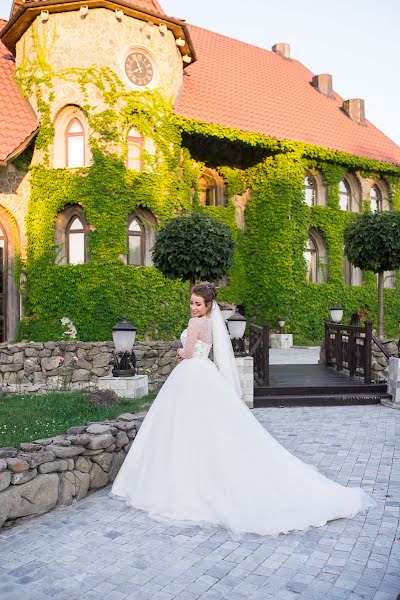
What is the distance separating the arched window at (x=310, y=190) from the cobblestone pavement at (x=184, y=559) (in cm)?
1971

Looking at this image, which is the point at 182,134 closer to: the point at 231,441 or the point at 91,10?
the point at 91,10

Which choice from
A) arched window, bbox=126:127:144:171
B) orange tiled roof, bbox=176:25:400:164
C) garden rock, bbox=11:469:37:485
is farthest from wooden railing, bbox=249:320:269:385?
orange tiled roof, bbox=176:25:400:164

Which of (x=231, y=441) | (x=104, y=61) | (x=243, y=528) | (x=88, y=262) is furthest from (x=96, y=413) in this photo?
(x=104, y=61)

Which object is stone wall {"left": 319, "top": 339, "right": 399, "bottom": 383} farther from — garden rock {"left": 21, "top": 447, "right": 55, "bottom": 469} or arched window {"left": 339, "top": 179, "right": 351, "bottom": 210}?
arched window {"left": 339, "top": 179, "right": 351, "bottom": 210}

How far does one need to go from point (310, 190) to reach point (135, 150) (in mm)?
9529

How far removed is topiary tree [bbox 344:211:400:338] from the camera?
14789mm

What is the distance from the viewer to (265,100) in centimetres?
2375

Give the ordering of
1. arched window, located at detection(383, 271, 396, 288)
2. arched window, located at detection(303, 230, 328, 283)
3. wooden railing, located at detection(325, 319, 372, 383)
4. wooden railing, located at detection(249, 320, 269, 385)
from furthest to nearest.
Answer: arched window, located at detection(383, 271, 396, 288) → arched window, located at detection(303, 230, 328, 283) → wooden railing, located at detection(325, 319, 372, 383) → wooden railing, located at detection(249, 320, 269, 385)

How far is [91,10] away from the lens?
651 inches

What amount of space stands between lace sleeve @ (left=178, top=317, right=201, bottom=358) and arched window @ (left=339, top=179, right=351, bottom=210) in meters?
21.3

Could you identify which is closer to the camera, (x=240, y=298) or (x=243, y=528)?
(x=243, y=528)

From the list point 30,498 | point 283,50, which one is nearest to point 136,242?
point 30,498

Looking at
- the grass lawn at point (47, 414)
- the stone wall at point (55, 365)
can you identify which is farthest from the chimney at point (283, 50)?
the grass lawn at point (47, 414)

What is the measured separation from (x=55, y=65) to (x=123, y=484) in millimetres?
15161
